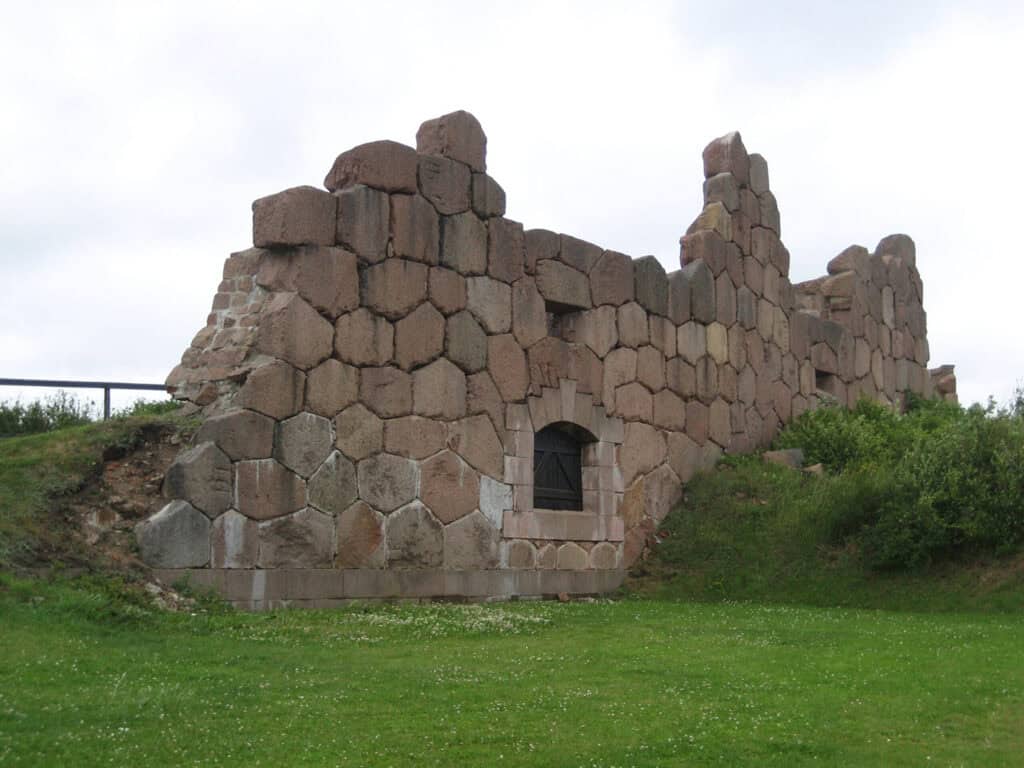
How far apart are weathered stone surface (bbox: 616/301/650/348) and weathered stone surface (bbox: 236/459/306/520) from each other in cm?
525

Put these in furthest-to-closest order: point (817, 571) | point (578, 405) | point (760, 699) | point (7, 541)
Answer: point (578, 405), point (817, 571), point (7, 541), point (760, 699)

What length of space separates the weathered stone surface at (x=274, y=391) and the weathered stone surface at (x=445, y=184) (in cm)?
253

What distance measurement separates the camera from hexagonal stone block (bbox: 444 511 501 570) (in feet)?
42.0

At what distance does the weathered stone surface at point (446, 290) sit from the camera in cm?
1281

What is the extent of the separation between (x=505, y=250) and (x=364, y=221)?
2.05 meters

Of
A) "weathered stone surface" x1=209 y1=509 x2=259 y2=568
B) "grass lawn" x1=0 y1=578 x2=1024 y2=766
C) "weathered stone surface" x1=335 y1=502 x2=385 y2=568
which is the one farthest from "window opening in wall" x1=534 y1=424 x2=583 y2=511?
"weathered stone surface" x1=209 y1=509 x2=259 y2=568

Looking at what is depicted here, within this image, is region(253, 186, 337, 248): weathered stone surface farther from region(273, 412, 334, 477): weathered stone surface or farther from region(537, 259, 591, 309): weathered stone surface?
region(537, 259, 591, 309): weathered stone surface

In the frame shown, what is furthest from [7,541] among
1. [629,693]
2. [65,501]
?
[629,693]

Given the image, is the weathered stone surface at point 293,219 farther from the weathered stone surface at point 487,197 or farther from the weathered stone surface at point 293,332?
the weathered stone surface at point 487,197

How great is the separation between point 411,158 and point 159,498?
4.31 m

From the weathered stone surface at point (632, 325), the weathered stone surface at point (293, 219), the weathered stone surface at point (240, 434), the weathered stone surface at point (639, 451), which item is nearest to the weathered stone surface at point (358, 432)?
the weathered stone surface at point (240, 434)

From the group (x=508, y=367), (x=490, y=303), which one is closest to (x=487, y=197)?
(x=490, y=303)

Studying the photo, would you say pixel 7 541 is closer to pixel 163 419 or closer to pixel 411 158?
pixel 163 419

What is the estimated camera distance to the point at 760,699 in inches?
293
